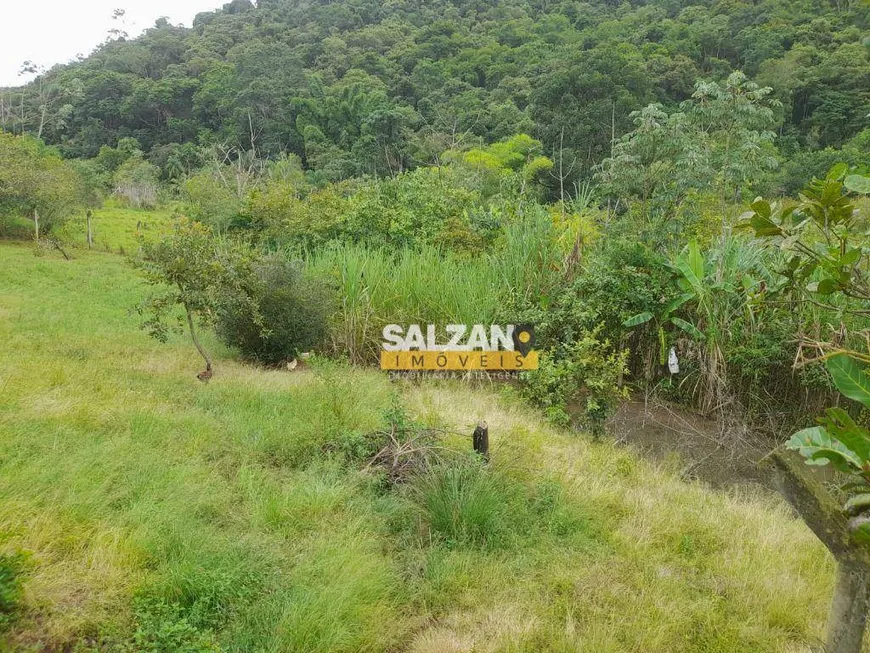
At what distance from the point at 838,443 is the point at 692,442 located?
179 inches

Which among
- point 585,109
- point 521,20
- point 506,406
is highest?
point 521,20

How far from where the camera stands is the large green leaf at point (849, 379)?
1250mm

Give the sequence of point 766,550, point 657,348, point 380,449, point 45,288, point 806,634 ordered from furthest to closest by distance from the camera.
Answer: point 45,288 → point 657,348 → point 380,449 → point 766,550 → point 806,634

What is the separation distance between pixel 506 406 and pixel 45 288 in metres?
10.6

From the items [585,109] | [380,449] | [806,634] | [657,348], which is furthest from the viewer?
[585,109]

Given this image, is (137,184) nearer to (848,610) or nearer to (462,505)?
(462,505)

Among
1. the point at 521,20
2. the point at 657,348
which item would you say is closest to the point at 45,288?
the point at 657,348

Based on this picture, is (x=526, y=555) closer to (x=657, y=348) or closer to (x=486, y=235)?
(x=657, y=348)

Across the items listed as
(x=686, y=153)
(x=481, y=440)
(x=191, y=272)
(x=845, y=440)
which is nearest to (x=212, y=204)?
(x=191, y=272)

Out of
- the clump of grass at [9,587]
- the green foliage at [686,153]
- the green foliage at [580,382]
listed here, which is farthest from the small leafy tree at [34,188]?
the clump of grass at [9,587]

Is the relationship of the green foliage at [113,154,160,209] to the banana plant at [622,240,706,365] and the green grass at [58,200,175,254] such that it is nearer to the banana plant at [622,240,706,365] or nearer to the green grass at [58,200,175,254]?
the green grass at [58,200,175,254]

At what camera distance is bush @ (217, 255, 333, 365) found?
6.63m

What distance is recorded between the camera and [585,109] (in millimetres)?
Answer: 25438

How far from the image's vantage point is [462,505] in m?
3.19
